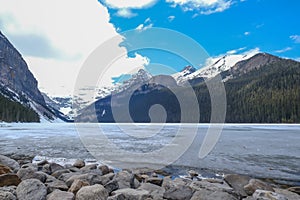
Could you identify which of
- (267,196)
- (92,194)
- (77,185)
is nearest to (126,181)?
(77,185)

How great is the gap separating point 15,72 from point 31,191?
17878 cm

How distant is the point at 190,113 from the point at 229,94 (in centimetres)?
1666

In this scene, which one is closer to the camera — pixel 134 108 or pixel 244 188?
pixel 244 188

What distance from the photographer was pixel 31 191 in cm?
452

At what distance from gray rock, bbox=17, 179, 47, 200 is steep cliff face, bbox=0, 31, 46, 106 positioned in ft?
503

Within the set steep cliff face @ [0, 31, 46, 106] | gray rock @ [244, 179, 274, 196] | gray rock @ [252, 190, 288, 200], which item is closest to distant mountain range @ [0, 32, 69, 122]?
steep cliff face @ [0, 31, 46, 106]

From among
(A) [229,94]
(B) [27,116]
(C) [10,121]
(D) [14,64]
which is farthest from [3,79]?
(A) [229,94]

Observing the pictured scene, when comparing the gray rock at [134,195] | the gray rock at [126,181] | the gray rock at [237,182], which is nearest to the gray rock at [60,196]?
the gray rock at [134,195]

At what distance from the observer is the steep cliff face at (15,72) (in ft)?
483

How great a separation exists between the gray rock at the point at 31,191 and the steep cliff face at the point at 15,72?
153456mm

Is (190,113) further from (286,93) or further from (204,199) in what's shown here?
(204,199)

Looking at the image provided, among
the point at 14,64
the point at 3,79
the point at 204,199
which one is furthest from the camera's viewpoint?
the point at 14,64

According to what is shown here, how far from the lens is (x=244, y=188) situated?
222 inches

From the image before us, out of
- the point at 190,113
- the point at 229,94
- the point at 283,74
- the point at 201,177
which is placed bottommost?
the point at 201,177
